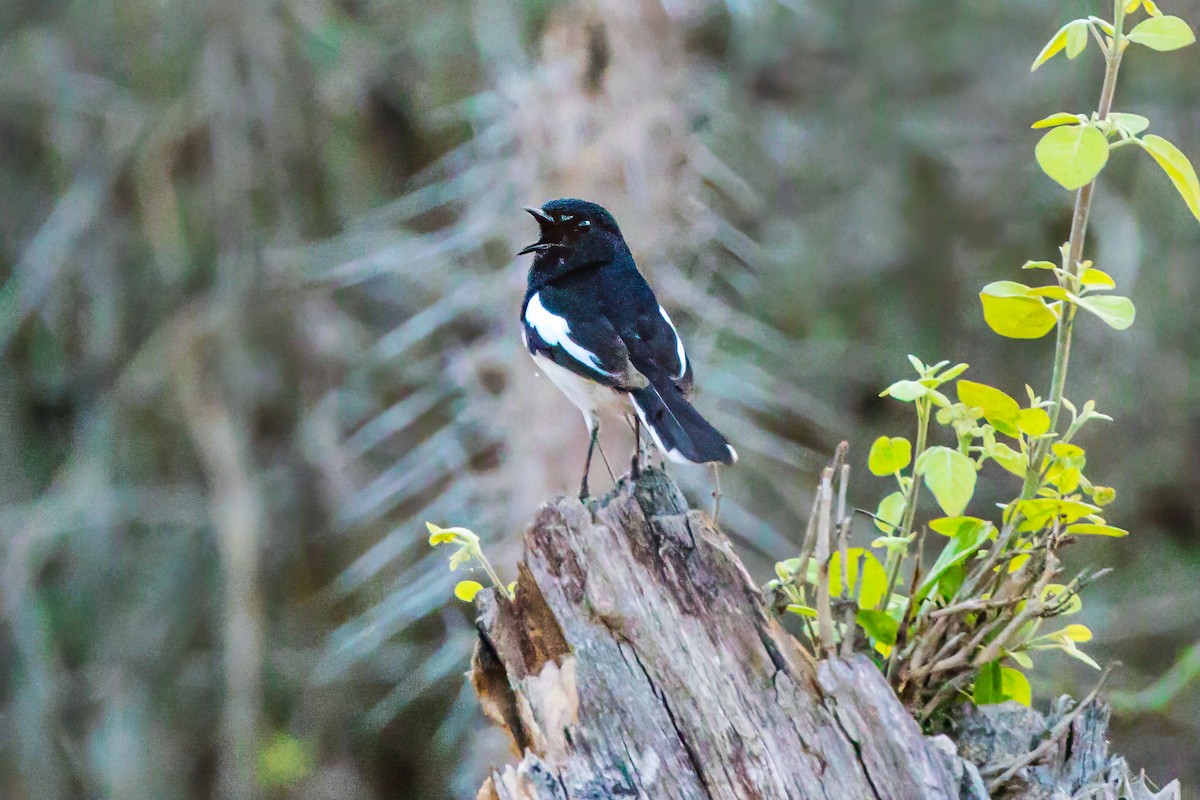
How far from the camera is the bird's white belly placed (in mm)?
2041

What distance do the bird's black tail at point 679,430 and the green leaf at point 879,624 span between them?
28 centimetres

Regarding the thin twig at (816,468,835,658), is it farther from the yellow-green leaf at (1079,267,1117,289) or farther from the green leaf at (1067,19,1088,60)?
the green leaf at (1067,19,1088,60)

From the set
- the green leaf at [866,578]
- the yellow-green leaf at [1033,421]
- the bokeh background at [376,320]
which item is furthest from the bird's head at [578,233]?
the bokeh background at [376,320]

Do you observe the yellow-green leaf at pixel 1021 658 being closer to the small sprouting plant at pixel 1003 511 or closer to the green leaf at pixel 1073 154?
the small sprouting plant at pixel 1003 511

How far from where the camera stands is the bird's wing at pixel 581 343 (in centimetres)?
196

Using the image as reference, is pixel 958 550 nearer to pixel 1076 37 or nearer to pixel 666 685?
pixel 666 685

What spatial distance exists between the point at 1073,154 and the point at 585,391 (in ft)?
3.10

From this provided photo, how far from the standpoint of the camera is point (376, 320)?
17.2ft

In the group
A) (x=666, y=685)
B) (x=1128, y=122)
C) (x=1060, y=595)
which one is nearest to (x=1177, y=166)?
(x=1128, y=122)

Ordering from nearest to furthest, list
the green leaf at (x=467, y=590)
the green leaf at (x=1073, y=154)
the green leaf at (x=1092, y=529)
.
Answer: the green leaf at (x=1073, y=154), the green leaf at (x=1092, y=529), the green leaf at (x=467, y=590)

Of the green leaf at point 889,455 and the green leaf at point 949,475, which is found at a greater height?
the green leaf at point 889,455

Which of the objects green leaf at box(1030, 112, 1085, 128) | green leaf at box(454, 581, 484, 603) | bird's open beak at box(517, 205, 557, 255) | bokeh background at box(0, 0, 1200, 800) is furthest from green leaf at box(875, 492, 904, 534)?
bokeh background at box(0, 0, 1200, 800)

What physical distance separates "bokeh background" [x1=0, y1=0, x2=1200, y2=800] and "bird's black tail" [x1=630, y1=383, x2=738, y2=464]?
5.63 ft

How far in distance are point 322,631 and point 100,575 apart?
1.21 metres
